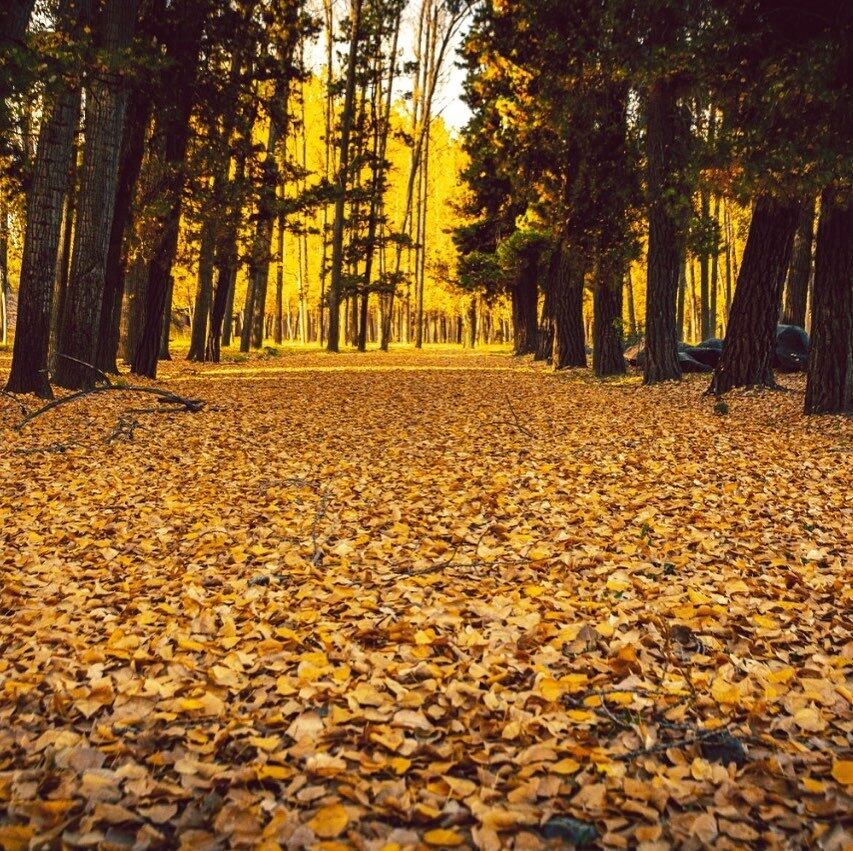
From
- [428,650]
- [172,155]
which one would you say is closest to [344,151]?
[172,155]

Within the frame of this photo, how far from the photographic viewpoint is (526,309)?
2906 cm

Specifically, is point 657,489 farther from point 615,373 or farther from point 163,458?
point 615,373

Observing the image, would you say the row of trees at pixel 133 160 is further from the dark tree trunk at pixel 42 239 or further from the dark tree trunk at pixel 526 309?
the dark tree trunk at pixel 526 309

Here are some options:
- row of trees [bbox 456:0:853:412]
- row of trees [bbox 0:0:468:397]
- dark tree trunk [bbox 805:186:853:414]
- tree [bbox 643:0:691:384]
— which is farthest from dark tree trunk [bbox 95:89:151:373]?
dark tree trunk [bbox 805:186:853:414]

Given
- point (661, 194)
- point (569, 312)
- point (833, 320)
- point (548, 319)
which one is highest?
point (661, 194)

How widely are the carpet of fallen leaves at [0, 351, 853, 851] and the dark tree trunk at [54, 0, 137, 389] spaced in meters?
4.56

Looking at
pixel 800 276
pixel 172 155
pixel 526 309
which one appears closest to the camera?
pixel 172 155

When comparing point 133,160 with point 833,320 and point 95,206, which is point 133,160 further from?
point 833,320

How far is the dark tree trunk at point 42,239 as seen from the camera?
36.2 feet

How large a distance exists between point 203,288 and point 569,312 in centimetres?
1023

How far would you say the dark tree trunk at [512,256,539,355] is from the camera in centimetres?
2792

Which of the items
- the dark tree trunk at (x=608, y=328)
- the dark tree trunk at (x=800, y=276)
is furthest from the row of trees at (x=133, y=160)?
the dark tree trunk at (x=800, y=276)

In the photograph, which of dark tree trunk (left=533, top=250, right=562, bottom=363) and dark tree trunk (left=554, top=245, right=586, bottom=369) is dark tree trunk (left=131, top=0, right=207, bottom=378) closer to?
dark tree trunk (left=554, top=245, right=586, bottom=369)

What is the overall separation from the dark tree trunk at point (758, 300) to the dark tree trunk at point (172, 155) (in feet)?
34.8
